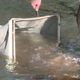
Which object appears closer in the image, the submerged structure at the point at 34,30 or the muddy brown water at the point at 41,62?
the muddy brown water at the point at 41,62

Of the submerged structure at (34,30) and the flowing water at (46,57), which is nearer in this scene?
the flowing water at (46,57)

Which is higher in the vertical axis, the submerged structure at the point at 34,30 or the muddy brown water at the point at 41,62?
the submerged structure at the point at 34,30

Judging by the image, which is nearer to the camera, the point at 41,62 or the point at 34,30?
the point at 41,62

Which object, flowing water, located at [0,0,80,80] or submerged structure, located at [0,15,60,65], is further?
submerged structure, located at [0,15,60,65]

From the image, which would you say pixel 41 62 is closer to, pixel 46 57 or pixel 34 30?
pixel 46 57

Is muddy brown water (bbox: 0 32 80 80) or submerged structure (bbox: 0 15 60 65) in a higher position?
submerged structure (bbox: 0 15 60 65)

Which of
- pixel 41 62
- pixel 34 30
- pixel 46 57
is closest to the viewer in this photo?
pixel 41 62

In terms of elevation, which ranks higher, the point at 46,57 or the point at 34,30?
the point at 34,30

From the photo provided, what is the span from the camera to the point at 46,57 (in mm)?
7781

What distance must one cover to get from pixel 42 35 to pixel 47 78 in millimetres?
2432

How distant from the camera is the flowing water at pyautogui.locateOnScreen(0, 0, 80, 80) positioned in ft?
22.8

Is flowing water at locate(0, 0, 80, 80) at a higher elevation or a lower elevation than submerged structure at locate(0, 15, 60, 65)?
lower

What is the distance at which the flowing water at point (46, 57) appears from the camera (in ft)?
22.8

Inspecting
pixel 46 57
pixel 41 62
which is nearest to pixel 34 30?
pixel 46 57
